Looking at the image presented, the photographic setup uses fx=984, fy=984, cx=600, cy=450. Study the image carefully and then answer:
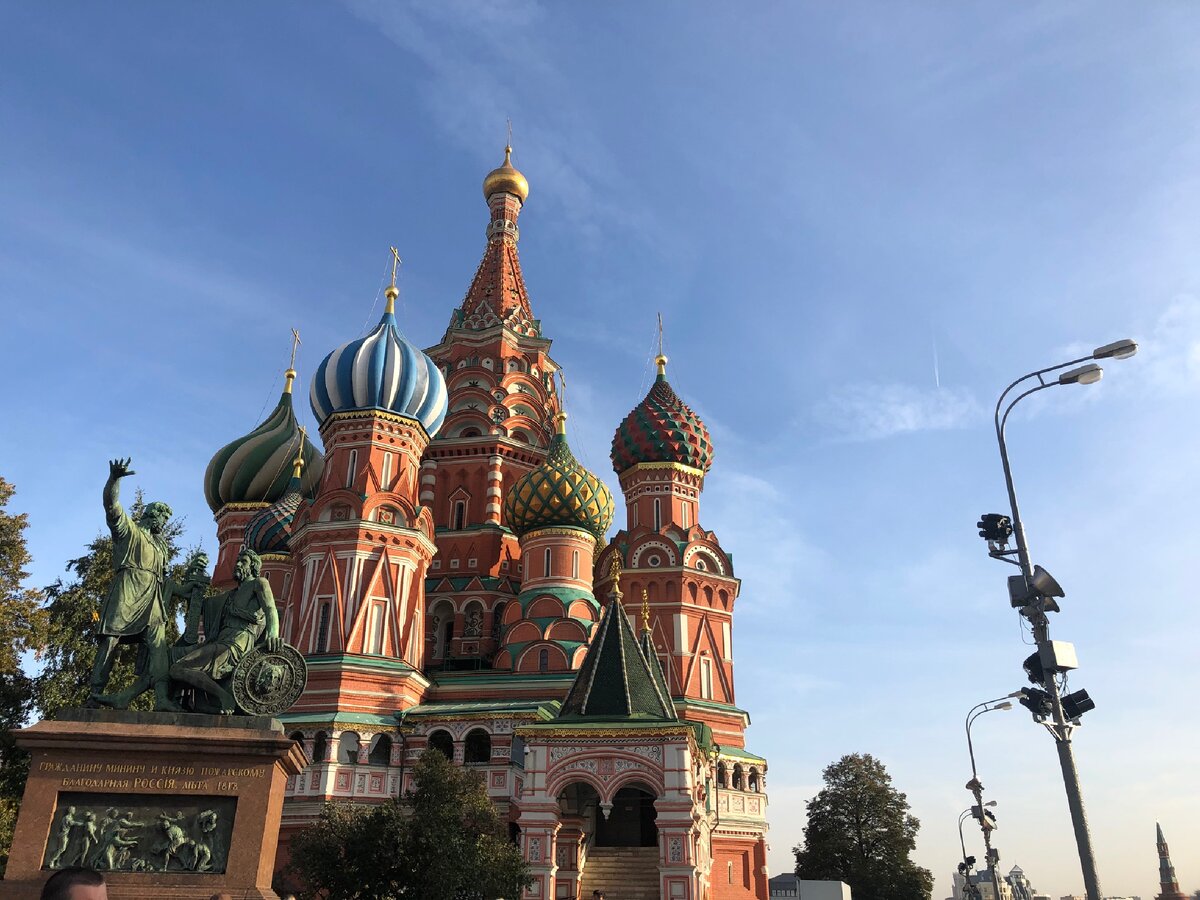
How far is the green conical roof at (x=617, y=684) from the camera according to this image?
69.2 feet

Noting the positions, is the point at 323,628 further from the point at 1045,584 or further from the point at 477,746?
the point at 1045,584

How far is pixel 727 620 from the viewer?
3322cm

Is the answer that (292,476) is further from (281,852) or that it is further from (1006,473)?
(1006,473)

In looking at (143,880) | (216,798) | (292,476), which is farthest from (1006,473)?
(292,476)

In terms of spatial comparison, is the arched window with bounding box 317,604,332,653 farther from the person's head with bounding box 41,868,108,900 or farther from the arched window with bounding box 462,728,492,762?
the person's head with bounding box 41,868,108,900

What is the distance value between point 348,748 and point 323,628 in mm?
3877

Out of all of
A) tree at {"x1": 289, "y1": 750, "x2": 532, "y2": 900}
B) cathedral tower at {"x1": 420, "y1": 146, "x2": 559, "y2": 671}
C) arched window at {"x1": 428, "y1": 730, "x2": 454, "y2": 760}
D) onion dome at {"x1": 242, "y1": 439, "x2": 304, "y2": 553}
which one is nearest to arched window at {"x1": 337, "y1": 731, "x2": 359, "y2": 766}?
arched window at {"x1": 428, "y1": 730, "x2": 454, "y2": 760}

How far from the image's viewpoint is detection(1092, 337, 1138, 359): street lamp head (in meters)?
11.0

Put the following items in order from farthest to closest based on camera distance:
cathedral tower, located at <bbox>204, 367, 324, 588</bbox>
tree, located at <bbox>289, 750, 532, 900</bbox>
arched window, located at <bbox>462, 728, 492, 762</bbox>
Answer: cathedral tower, located at <bbox>204, 367, 324, 588</bbox> → arched window, located at <bbox>462, 728, 492, 762</bbox> → tree, located at <bbox>289, 750, 532, 900</bbox>

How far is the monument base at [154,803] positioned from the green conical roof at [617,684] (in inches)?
407

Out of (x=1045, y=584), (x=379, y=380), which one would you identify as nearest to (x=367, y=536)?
(x=379, y=380)

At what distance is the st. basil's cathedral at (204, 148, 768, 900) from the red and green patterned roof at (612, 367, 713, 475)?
0.33ft

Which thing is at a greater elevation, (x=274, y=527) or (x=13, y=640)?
(x=274, y=527)

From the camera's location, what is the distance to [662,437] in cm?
3541
